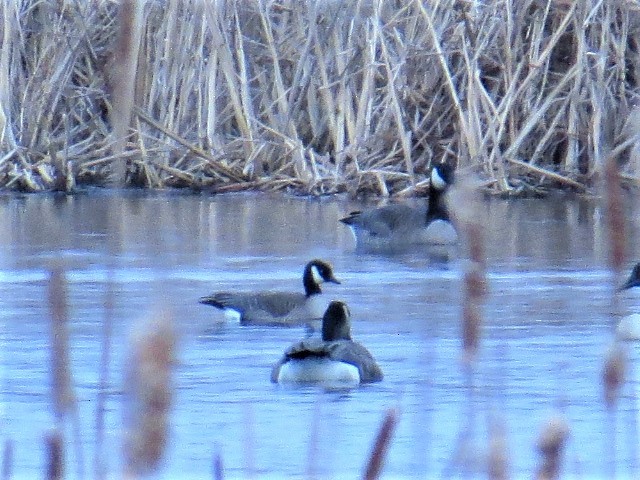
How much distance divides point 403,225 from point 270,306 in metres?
3.82

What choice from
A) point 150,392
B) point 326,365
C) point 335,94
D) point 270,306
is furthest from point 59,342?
point 335,94

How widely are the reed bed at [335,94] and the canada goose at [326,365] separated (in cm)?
724

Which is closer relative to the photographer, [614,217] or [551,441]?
[551,441]

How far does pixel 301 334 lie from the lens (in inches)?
277

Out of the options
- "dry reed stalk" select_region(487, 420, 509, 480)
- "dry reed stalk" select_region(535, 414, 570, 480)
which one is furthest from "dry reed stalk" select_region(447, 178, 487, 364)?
"dry reed stalk" select_region(535, 414, 570, 480)

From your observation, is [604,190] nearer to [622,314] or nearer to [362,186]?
[622,314]

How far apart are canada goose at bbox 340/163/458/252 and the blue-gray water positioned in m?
0.22

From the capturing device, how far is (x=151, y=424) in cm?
138

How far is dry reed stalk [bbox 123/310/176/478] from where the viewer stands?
1.37 meters

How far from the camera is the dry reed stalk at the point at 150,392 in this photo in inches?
53.9

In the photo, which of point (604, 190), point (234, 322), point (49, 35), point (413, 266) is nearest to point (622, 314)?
point (234, 322)

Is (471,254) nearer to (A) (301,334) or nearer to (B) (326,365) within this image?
(B) (326,365)

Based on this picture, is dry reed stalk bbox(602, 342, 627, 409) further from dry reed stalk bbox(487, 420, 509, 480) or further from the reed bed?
the reed bed

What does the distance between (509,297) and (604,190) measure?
5939 mm
